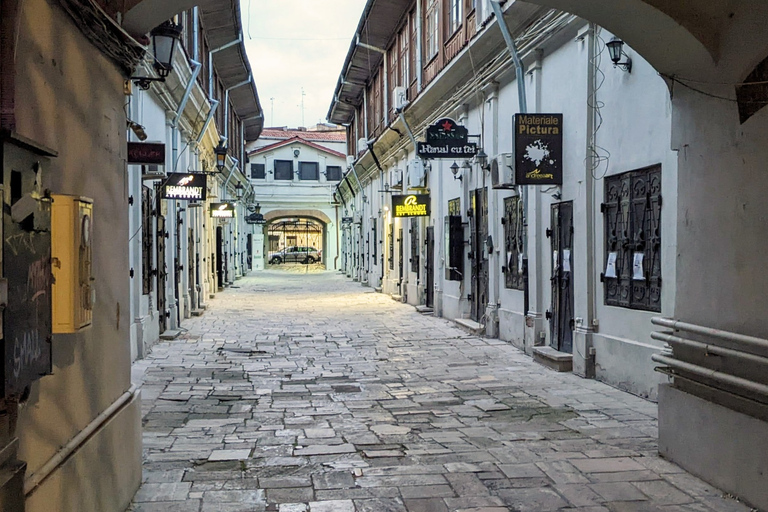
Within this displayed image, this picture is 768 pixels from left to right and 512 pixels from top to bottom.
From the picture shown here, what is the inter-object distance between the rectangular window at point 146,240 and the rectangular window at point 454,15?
697 cm

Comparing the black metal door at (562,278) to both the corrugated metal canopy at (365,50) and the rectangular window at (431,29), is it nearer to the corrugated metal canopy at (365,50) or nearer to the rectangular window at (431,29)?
the rectangular window at (431,29)

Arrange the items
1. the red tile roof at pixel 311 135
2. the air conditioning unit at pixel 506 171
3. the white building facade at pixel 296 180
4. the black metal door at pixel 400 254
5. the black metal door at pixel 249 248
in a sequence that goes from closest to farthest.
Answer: the air conditioning unit at pixel 506 171 < the black metal door at pixel 400 254 < the white building facade at pixel 296 180 < the black metal door at pixel 249 248 < the red tile roof at pixel 311 135

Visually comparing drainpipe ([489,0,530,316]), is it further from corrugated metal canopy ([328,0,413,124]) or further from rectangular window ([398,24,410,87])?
corrugated metal canopy ([328,0,413,124])

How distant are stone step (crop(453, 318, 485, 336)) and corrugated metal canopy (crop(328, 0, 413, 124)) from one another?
10067mm

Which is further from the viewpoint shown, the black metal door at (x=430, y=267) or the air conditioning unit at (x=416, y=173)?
the air conditioning unit at (x=416, y=173)

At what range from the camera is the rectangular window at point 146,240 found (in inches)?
431

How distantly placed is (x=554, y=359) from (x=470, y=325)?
13.1ft

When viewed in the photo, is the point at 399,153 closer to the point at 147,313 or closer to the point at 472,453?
the point at 147,313

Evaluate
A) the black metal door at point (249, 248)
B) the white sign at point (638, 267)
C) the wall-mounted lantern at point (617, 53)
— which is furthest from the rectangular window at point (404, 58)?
the black metal door at point (249, 248)

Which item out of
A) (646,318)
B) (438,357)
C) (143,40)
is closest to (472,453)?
(646,318)

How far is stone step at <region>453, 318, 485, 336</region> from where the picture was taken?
1269 centimetres

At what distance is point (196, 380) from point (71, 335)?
5375 mm

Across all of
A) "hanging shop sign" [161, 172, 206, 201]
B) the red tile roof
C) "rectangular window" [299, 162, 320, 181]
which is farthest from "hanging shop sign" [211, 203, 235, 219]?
the red tile roof

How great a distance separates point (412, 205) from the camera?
16.9m
